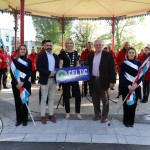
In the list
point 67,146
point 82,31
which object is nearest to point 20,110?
point 67,146

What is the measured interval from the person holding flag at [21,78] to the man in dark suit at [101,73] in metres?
1.44

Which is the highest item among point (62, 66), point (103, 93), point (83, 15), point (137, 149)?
point (83, 15)

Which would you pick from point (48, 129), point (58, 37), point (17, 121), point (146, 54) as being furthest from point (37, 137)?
point (58, 37)

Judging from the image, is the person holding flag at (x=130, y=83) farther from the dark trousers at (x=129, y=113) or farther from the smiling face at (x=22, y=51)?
the smiling face at (x=22, y=51)

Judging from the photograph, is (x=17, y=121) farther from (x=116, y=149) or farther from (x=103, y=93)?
(x=116, y=149)

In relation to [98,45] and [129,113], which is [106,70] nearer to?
[98,45]

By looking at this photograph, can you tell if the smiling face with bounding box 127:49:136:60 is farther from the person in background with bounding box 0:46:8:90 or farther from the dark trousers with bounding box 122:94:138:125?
the person in background with bounding box 0:46:8:90

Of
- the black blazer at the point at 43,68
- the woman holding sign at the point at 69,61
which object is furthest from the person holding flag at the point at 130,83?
the black blazer at the point at 43,68

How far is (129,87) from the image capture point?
612 centimetres

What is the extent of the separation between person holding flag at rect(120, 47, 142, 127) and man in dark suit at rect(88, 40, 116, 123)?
26 cm

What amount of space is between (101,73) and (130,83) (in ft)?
2.17

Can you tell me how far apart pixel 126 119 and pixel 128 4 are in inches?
297

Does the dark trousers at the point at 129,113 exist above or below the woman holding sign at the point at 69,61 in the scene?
below

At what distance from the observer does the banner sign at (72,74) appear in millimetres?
6359
